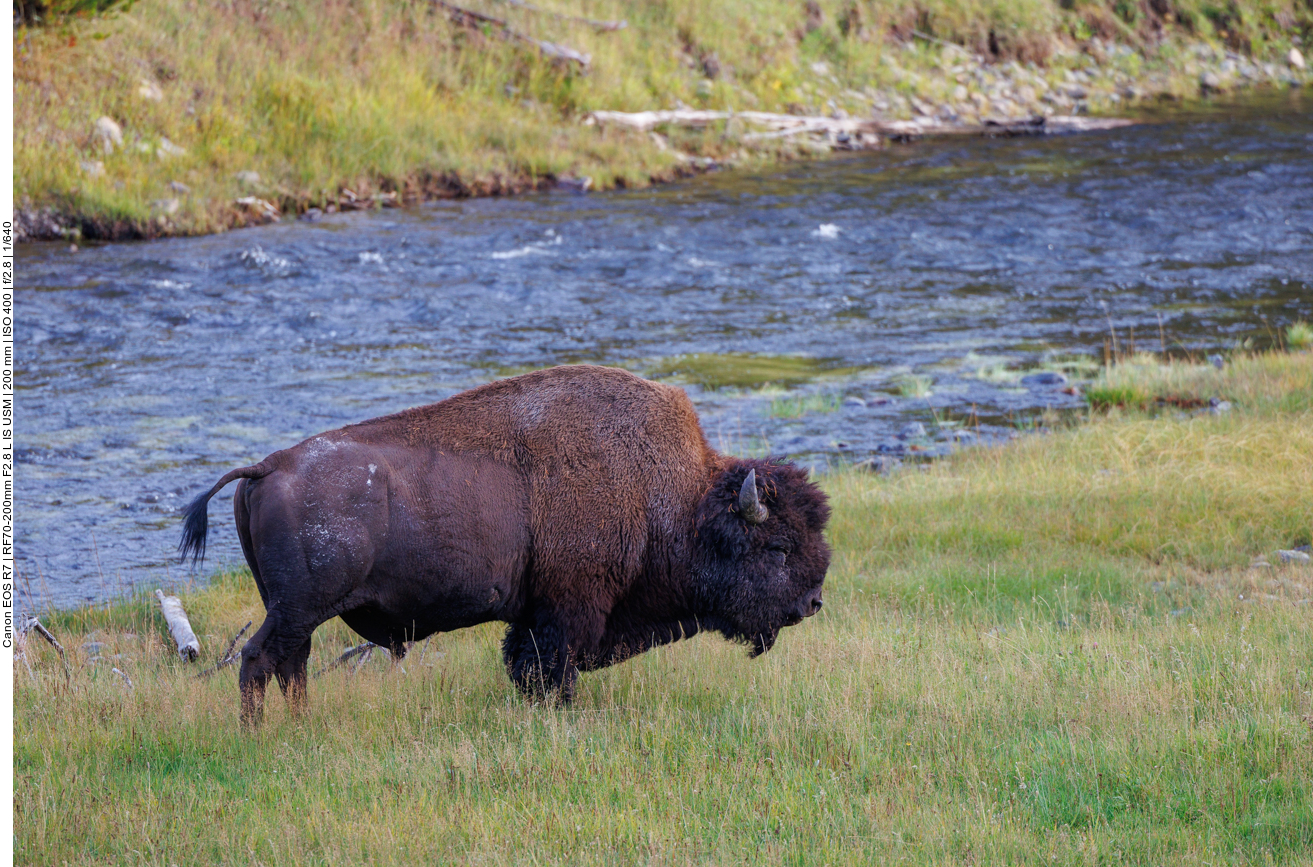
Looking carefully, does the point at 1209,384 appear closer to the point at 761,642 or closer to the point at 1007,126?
the point at 761,642

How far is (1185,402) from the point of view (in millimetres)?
11062

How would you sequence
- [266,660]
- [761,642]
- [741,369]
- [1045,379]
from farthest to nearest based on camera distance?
[741,369]
[1045,379]
[761,642]
[266,660]

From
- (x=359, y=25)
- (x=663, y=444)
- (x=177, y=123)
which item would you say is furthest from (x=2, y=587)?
(x=359, y=25)

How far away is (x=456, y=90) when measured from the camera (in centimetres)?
2155

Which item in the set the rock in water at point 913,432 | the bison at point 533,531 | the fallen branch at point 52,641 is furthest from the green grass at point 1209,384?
the fallen branch at point 52,641

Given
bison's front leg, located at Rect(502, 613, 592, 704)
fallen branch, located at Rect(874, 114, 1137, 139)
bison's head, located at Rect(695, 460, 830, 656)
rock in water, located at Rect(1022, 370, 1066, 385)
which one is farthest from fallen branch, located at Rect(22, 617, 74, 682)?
fallen branch, located at Rect(874, 114, 1137, 139)

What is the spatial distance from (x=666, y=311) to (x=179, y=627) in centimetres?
871

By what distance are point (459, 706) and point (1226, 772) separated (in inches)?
122

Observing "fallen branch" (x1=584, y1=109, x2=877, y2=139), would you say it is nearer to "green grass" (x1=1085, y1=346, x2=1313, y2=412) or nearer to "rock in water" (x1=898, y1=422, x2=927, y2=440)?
"green grass" (x1=1085, y1=346, x2=1313, y2=412)

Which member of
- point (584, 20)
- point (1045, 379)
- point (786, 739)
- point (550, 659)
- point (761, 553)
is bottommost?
point (786, 739)

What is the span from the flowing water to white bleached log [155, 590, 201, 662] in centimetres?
71

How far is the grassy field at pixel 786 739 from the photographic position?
4109mm

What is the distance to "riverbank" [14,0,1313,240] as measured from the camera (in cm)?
1714

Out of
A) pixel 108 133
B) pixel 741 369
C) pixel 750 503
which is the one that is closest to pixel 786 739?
pixel 750 503
